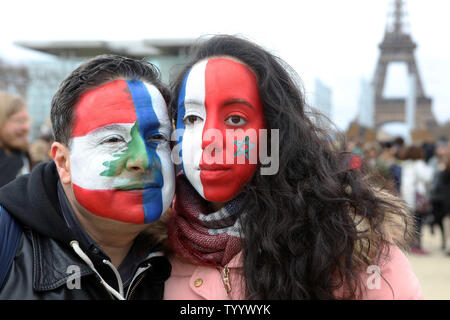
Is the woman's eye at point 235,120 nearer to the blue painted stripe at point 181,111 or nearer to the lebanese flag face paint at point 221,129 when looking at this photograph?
the lebanese flag face paint at point 221,129

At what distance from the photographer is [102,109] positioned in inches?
90.0

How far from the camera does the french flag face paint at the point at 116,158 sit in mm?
2266

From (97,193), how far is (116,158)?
0.18 metres

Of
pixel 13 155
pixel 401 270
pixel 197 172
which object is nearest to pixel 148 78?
pixel 197 172

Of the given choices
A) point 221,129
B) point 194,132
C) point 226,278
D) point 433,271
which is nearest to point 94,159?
point 194,132

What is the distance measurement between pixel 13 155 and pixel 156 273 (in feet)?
10.9

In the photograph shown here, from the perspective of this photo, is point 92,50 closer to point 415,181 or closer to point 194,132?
point 415,181

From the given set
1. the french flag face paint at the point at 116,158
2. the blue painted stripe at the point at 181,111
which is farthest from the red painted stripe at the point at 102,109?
the blue painted stripe at the point at 181,111

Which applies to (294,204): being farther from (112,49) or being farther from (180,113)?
(112,49)

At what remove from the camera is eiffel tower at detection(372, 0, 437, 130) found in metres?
39.9

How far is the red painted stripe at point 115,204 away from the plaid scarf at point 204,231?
0.76 feet

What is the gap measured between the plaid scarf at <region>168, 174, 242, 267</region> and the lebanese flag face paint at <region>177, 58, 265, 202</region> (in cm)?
8

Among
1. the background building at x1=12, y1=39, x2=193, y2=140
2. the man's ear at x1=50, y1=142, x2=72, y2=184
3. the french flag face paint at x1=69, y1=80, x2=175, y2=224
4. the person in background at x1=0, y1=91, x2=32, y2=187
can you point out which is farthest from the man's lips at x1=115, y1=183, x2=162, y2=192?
the background building at x1=12, y1=39, x2=193, y2=140

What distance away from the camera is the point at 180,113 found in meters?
2.45
